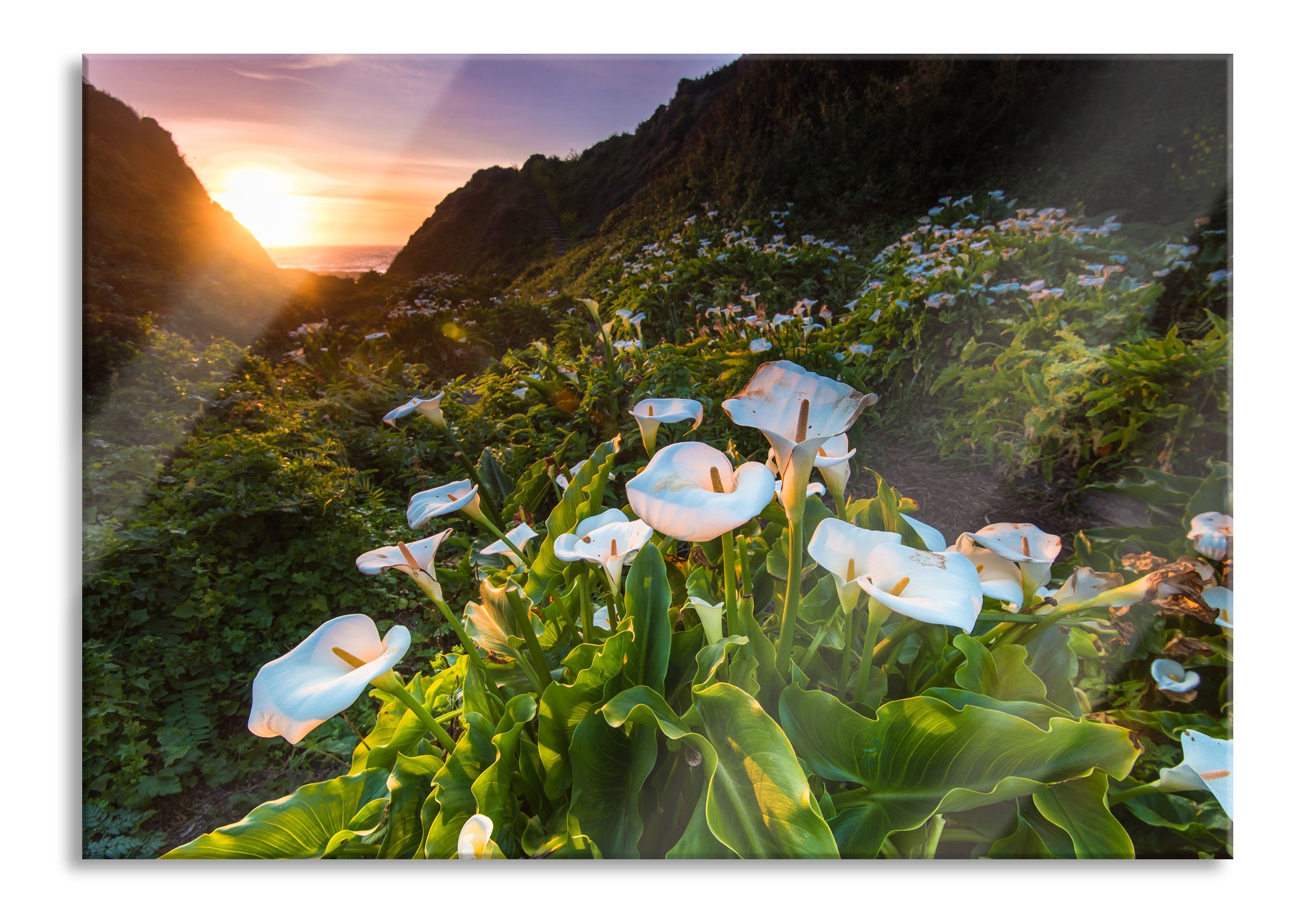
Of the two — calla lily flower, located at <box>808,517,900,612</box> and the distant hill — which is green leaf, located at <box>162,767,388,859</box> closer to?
calla lily flower, located at <box>808,517,900,612</box>

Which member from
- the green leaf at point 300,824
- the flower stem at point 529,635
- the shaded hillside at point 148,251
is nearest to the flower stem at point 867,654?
the flower stem at point 529,635

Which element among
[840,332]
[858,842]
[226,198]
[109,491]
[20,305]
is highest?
[226,198]

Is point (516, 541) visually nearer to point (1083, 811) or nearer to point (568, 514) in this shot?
point (568, 514)

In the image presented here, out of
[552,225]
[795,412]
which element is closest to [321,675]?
[795,412]

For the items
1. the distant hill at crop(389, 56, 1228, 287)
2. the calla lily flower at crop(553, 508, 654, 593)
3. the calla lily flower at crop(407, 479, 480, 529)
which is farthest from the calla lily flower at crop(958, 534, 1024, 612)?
the distant hill at crop(389, 56, 1228, 287)
